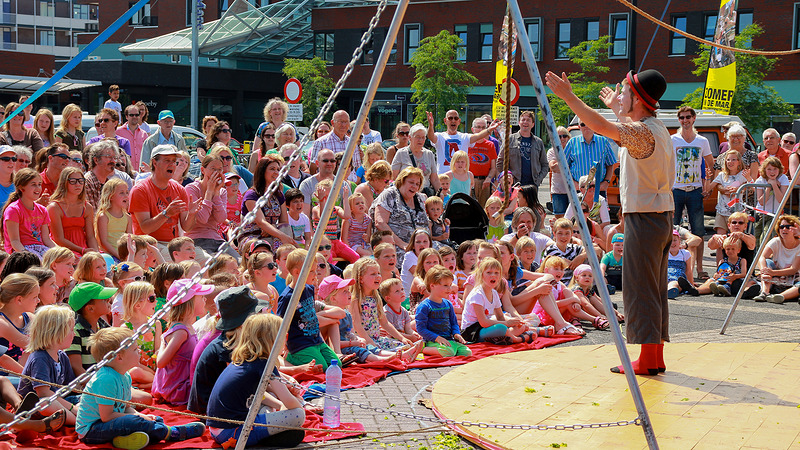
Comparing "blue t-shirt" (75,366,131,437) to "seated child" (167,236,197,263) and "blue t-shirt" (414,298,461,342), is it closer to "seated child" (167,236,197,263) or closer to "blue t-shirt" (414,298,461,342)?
"seated child" (167,236,197,263)

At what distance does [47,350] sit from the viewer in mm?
5441

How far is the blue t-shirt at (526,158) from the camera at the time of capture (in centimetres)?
1359

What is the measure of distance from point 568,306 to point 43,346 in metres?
5.57

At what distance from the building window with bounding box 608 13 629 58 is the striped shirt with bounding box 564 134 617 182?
86.2ft

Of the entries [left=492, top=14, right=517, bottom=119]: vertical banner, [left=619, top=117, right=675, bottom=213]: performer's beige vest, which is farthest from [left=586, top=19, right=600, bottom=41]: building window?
[left=619, top=117, right=675, bottom=213]: performer's beige vest

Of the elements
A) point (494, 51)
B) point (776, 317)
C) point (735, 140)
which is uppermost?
point (494, 51)

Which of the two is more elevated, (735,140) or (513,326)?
(735,140)

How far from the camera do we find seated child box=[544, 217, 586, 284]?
10.4 metres

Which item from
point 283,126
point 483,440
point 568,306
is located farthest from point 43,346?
point 283,126

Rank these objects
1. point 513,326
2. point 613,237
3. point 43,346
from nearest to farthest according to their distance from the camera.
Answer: point 43,346, point 513,326, point 613,237

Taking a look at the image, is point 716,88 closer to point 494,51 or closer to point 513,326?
point 513,326

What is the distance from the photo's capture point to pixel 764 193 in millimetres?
12633

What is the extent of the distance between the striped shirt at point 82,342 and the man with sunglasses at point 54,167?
3.31m

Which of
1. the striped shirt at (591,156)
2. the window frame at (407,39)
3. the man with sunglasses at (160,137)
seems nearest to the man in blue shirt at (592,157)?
the striped shirt at (591,156)
